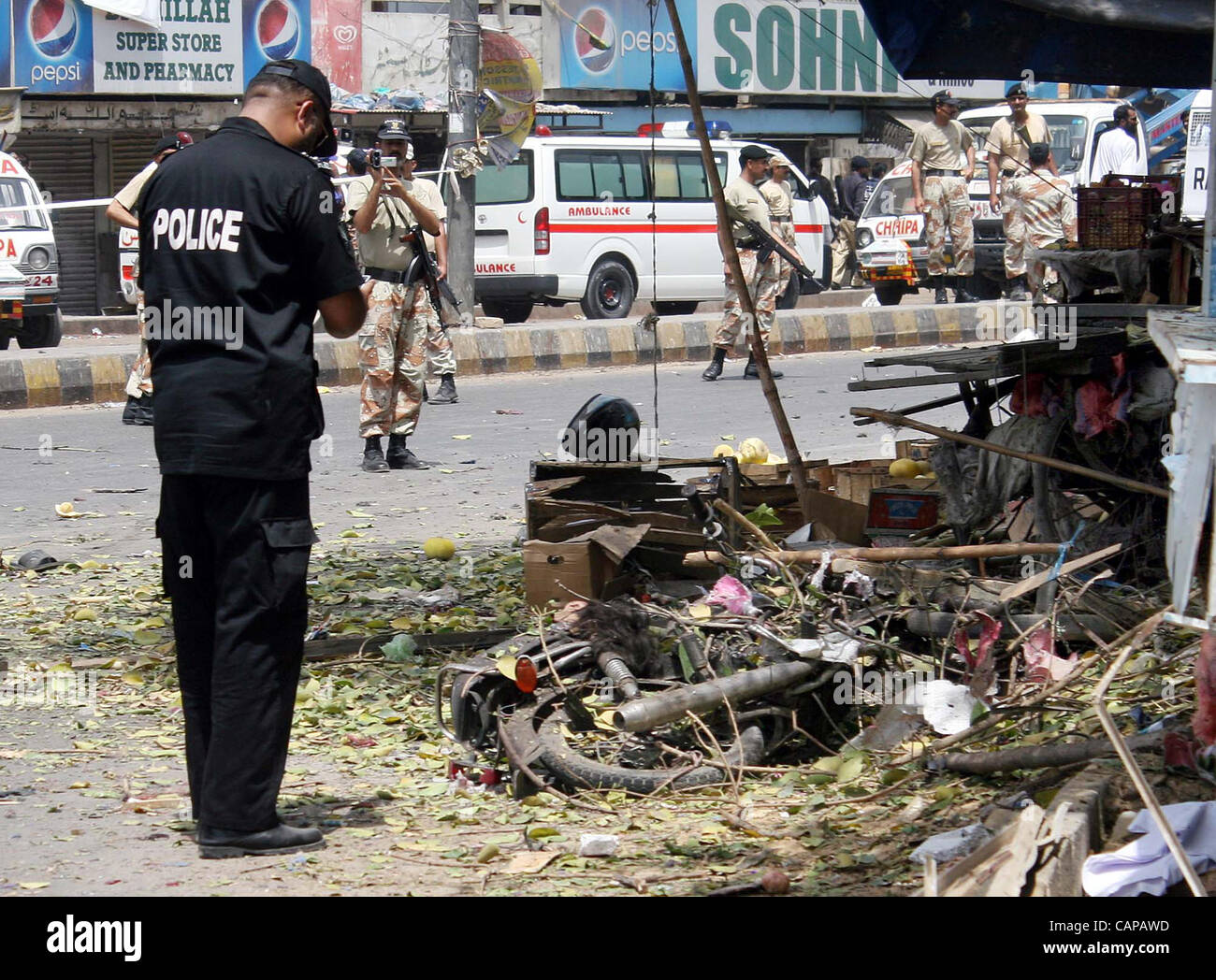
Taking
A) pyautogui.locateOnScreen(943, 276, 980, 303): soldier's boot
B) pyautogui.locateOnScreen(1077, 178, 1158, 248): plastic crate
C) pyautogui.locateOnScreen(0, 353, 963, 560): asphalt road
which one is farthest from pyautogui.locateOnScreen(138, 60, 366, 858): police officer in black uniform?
pyautogui.locateOnScreen(943, 276, 980, 303): soldier's boot

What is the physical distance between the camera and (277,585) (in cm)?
363

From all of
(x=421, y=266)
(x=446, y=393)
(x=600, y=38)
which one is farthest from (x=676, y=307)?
(x=421, y=266)

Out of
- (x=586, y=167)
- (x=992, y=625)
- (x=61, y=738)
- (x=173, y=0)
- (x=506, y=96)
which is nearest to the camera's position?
(x=992, y=625)

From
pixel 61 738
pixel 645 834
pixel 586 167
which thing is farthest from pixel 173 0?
pixel 645 834

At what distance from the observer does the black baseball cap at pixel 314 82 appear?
3723mm

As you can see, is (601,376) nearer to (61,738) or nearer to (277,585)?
(61,738)

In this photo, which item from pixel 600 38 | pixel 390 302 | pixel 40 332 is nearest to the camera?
pixel 390 302

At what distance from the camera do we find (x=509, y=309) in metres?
18.6

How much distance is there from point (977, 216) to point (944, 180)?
116 inches

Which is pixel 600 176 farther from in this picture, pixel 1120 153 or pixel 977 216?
pixel 1120 153

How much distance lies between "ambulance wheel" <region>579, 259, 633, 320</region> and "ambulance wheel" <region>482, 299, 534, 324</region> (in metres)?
0.66

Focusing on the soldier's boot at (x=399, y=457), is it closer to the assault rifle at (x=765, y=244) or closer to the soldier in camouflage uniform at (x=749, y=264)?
the soldier in camouflage uniform at (x=749, y=264)

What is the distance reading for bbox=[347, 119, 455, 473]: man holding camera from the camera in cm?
889
